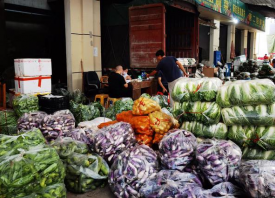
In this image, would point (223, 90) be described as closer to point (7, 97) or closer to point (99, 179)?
point (99, 179)

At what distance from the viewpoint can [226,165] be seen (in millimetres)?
2307

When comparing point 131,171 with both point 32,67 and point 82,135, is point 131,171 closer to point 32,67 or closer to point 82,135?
point 82,135

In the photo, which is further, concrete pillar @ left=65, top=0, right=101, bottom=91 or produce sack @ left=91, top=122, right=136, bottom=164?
concrete pillar @ left=65, top=0, right=101, bottom=91

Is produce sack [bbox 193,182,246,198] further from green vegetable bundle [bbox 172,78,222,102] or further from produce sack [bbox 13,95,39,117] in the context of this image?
produce sack [bbox 13,95,39,117]

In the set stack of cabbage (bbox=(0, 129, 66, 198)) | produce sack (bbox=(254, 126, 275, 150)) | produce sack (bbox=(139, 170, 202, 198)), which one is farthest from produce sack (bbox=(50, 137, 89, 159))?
produce sack (bbox=(254, 126, 275, 150))

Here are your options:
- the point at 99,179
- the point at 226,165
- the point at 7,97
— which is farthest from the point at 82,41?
the point at 226,165

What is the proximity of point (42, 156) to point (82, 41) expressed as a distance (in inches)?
270

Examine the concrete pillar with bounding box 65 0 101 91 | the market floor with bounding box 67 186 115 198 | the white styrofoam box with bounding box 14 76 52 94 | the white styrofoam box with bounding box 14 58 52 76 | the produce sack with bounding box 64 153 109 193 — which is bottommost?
the market floor with bounding box 67 186 115 198

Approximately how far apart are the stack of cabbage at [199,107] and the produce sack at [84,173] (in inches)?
44.9

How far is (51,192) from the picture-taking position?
2.15 meters

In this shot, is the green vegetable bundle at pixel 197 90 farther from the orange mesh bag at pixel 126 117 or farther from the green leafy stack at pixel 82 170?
the green leafy stack at pixel 82 170

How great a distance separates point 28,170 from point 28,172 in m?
0.02

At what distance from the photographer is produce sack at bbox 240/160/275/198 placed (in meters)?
1.92

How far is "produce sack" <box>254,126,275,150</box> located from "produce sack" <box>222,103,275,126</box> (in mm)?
62
